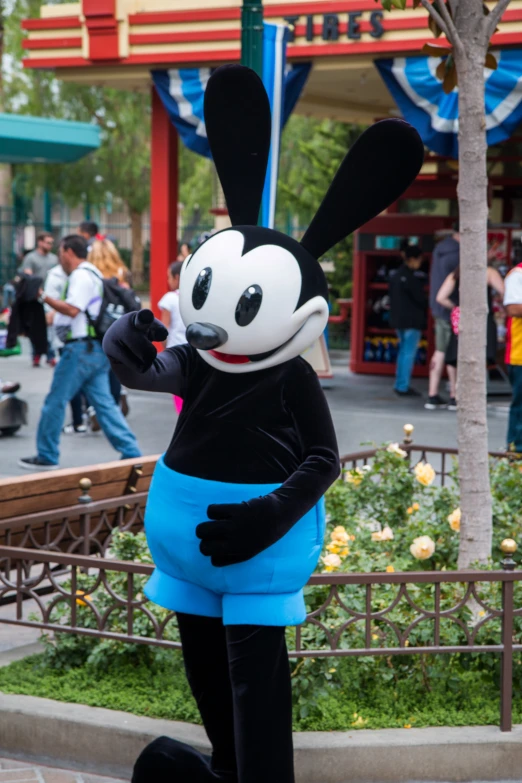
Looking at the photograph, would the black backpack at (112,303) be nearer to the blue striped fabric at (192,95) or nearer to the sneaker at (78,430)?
the sneaker at (78,430)

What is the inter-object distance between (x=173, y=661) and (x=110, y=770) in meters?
0.53

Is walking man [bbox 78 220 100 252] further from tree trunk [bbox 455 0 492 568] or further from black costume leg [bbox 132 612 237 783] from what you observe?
black costume leg [bbox 132 612 237 783]

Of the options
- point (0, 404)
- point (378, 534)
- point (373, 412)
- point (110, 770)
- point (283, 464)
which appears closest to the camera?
point (283, 464)

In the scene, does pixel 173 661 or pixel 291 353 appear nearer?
pixel 291 353

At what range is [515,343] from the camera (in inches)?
317

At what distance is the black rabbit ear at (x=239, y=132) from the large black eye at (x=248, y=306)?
41cm

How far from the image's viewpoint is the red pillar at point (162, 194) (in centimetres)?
1278

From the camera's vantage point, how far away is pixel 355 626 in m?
4.05

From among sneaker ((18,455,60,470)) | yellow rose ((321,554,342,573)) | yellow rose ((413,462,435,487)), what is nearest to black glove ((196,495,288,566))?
yellow rose ((321,554,342,573))

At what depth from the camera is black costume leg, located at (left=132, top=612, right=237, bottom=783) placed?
3246mm

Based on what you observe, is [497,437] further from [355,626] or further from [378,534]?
[355,626]

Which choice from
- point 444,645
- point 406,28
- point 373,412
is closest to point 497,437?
point 373,412

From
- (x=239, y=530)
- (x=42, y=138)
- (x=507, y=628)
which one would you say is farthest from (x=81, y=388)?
(x=42, y=138)

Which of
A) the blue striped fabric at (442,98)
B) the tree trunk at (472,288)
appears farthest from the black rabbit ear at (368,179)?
the blue striped fabric at (442,98)
